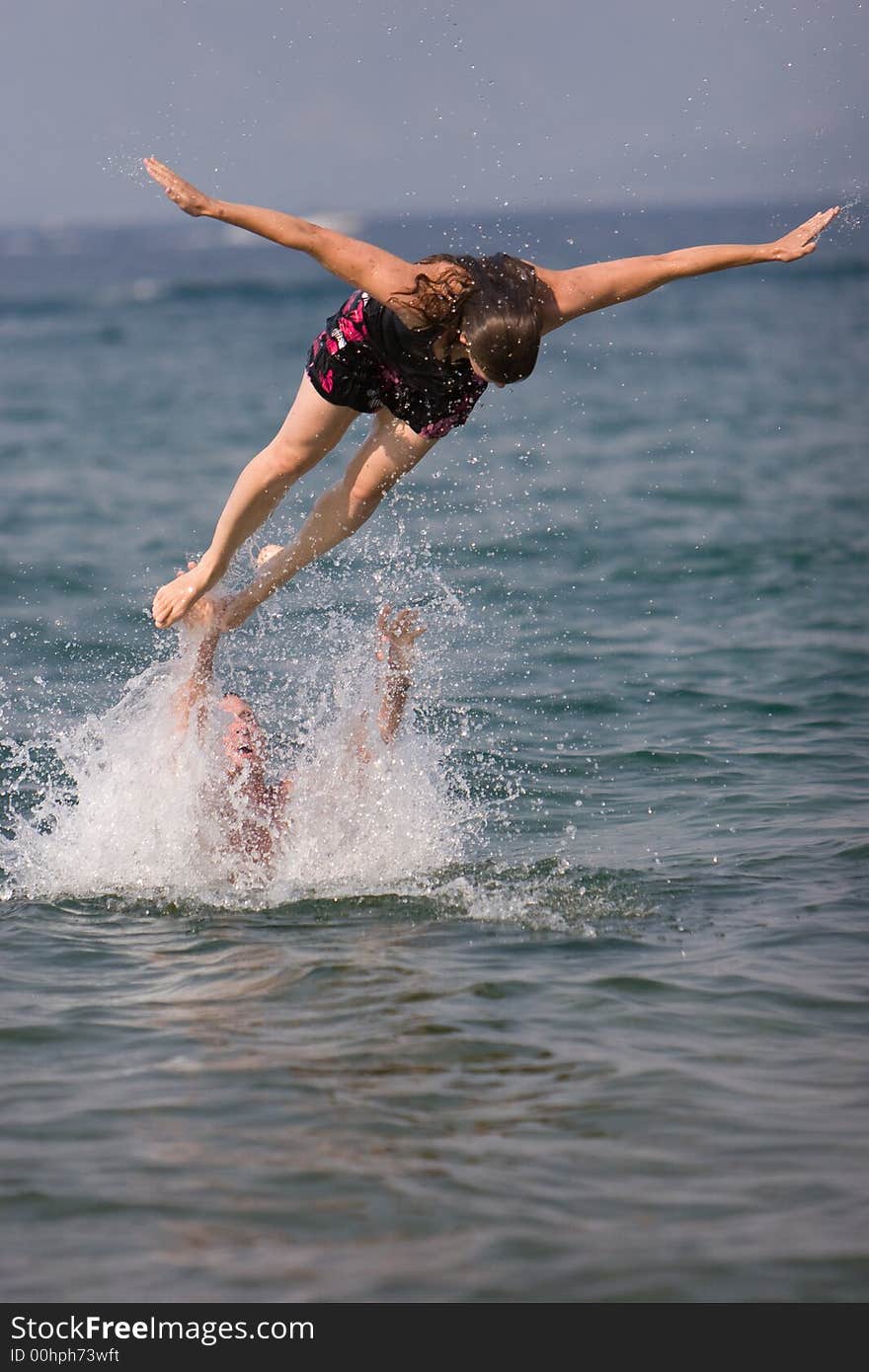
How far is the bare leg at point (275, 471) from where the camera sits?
266 inches

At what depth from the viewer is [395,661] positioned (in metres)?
7.75

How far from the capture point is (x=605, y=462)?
20703 mm

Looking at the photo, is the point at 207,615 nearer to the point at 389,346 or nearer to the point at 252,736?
the point at 252,736

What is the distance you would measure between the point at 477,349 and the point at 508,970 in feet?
7.80

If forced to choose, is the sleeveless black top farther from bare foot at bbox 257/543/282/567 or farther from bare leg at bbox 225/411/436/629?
bare foot at bbox 257/543/282/567

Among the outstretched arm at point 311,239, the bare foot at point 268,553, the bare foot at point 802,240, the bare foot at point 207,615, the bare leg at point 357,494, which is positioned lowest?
the bare foot at point 207,615

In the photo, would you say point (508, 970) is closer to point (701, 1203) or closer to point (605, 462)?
point (701, 1203)

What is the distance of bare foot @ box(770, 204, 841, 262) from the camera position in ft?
21.3

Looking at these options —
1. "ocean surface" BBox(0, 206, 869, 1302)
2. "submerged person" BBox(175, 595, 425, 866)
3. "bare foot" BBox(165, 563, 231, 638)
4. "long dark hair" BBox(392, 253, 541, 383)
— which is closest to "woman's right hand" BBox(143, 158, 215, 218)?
"long dark hair" BBox(392, 253, 541, 383)

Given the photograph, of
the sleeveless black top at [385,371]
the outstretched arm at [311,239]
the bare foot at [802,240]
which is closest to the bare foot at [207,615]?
the sleeveless black top at [385,371]

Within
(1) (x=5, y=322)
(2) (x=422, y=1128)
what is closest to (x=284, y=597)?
(2) (x=422, y=1128)

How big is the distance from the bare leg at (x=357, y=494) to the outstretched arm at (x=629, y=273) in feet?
2.99

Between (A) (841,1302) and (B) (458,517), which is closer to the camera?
(A) (841,1302)

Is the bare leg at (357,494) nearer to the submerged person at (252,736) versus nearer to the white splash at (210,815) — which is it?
the submerged person at (252,736)
